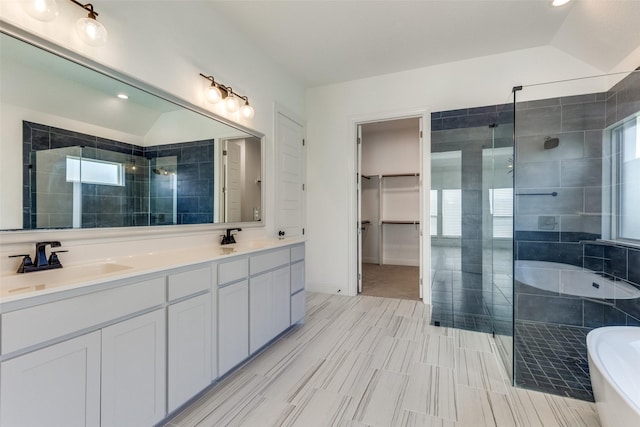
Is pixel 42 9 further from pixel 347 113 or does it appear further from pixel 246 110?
pixel 347 113

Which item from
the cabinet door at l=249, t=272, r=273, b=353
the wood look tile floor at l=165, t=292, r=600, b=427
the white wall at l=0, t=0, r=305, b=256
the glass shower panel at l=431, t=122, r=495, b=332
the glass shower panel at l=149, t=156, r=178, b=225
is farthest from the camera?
the glass shower panel at l=431, t=122, r=495, b=332

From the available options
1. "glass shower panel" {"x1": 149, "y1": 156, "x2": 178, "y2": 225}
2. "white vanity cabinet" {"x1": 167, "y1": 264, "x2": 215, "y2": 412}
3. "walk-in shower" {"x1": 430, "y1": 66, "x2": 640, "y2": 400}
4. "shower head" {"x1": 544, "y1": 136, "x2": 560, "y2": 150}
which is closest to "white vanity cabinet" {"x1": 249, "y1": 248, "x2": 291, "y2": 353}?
"white vanity cabinet" {"x1": 167, "y1": 264, "x2": 215, "y2": 412}

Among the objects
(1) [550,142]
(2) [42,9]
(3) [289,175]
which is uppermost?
(2) [42,9]

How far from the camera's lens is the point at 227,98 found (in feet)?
8.20

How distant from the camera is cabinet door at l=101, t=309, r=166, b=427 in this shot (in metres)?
1.22

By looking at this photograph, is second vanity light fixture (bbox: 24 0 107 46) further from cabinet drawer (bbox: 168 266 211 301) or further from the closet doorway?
the closet doorway

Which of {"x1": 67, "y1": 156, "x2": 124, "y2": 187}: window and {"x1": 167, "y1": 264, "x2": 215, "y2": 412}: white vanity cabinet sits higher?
{"x1": 67, "y1": 156, "x2": 124, "y2": 187}: window

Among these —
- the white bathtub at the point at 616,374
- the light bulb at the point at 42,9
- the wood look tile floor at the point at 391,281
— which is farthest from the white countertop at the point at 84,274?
the wood look tile floor at the point at 391,281

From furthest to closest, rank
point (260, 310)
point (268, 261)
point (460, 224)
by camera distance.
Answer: point (460, 224), point (268, 261), point (260, 310)

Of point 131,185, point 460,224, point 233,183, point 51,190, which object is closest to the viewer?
point 51,190

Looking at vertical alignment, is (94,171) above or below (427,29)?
below

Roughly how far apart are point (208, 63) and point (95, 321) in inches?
82.7

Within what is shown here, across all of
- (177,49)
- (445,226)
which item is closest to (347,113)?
(445,226)

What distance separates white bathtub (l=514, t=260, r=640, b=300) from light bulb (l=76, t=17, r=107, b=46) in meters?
3.40
